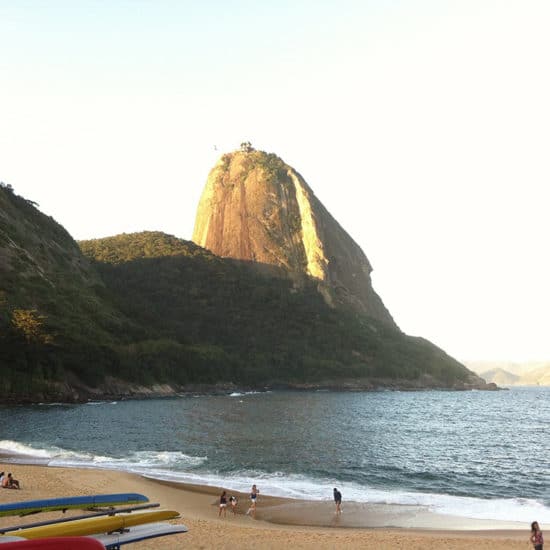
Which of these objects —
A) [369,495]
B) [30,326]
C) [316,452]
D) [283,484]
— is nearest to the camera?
[369,495]

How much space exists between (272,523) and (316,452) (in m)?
29.6

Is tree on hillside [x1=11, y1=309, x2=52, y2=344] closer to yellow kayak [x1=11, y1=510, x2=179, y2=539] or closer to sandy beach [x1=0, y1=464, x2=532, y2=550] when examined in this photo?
sandy beach [x1=0, y1=464, x2=532, y2=550]

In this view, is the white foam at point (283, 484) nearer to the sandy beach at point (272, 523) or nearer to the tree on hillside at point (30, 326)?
the sandy beach at point (272, 523)

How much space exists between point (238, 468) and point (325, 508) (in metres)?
16.2

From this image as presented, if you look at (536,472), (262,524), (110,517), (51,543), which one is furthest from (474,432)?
(51,543)

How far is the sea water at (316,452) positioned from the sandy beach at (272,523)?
3.38 meters

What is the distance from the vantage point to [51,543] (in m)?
6.59

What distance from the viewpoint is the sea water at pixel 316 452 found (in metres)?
41.2

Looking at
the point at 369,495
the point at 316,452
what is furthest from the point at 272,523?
the point at 316,452

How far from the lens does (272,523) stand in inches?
1229

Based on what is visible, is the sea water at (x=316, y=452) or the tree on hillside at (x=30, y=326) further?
the tree on hillside at (x=30, y=326)

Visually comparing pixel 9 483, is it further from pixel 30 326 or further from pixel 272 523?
pixel 30 326

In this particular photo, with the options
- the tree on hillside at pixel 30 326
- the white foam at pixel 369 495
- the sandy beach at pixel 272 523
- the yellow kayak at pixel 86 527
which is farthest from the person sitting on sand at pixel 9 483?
the tree on hillside at pixel 30 326

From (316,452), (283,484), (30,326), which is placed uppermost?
(30,326)
